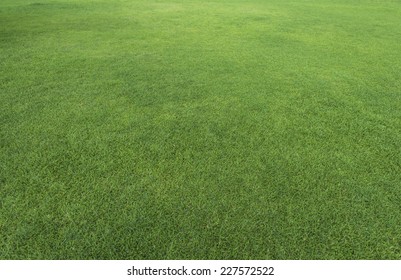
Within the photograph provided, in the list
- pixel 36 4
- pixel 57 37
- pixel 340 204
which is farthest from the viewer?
pixel 36 4

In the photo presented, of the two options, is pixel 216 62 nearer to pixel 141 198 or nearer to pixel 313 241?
pixel 141 198

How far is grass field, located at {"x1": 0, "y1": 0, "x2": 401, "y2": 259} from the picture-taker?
1530 millimetres

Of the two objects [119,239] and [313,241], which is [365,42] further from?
[119,239]

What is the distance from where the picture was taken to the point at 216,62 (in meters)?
3.82

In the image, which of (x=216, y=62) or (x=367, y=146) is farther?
(x=216, y=62)

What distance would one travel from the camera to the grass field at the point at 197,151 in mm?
1530

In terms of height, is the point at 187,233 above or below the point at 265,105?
below

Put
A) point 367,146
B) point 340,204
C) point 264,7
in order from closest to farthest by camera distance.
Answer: point 340,204, point 367,146, point 264,7

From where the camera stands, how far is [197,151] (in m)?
2.13

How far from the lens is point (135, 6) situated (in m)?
7.53

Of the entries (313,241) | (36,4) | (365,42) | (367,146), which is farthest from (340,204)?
(36,4)
